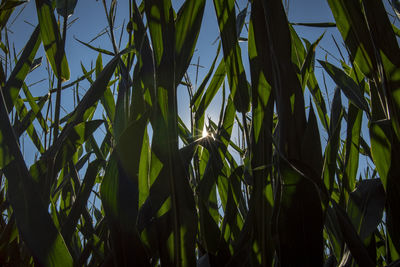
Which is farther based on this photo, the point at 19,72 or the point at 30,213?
the point at 19,72

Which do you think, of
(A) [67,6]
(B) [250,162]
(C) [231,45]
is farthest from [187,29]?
(A) [67,6]

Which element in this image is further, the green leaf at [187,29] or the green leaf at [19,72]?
the green leaf at [19,72]

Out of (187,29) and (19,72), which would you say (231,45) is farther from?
(19,72)

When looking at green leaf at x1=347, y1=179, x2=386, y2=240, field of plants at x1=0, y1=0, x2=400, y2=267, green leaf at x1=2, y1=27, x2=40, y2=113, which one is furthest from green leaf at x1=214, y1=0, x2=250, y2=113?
green leaf at x1=2, y1=27, x2=40, y2=113

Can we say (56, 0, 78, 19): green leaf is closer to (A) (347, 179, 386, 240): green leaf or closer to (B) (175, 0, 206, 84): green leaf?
(B) (175, 0, 206, 84): green leaf

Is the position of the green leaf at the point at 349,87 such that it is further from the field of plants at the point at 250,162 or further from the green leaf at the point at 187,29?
the green leaf at the point at 187,29

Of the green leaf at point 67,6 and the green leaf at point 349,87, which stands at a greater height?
the green leaf at point 67,6

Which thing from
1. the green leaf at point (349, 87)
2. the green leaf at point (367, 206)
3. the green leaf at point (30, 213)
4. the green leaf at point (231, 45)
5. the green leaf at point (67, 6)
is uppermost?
the green leaf at point (67, 6)

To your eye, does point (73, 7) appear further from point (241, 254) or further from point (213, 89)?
point (241, 254)

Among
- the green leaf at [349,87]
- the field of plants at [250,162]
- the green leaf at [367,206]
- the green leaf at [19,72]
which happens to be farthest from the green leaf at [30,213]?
the green leaf at [349,87]

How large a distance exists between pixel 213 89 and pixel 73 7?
0.31 m

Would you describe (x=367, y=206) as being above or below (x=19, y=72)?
below

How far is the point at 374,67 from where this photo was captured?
0.43 metres

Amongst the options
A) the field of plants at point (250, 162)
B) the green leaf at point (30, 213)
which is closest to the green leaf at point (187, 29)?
the field of plants at point (250, 162)
